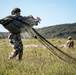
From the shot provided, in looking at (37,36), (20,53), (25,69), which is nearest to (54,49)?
(37,36)

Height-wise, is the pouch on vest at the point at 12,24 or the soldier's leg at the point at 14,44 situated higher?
the pouch on vest at the point at 12,24

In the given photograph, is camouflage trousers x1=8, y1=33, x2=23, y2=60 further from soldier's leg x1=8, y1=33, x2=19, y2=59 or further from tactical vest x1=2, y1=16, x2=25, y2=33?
tactical vest x1=2, y1=16, x2=25, y2=33

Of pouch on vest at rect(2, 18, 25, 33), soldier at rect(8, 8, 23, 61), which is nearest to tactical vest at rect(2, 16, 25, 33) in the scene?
pouch on vest at rect(2, 18, 25, 33)

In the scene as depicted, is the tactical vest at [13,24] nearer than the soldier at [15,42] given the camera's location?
Answer: Yes

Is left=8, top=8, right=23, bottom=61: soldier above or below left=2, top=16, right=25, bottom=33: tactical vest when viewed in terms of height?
below

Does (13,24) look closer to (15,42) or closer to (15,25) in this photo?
(15,25)

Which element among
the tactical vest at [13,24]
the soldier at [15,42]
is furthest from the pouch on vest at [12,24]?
the soldier at [15,42]

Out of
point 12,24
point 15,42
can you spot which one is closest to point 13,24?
point 12,24

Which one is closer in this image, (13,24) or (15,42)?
(13,24)

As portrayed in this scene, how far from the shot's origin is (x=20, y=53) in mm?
8945

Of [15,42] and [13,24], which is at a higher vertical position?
[13,24]

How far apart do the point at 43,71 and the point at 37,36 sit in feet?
6.85

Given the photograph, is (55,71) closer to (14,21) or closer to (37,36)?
(37,36)

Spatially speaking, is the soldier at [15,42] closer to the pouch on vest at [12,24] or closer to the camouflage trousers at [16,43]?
the camouflage trousers at [16,43]
